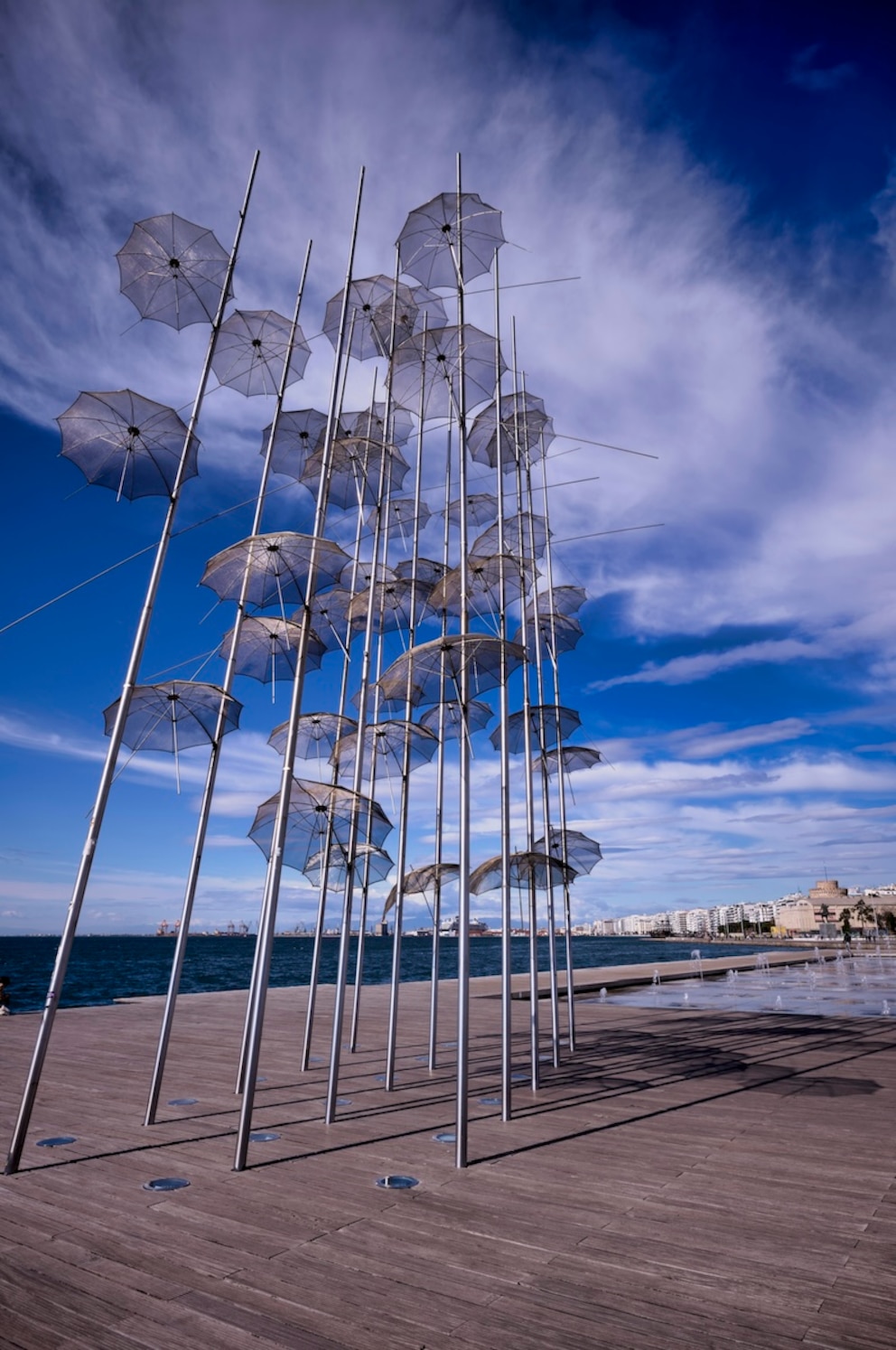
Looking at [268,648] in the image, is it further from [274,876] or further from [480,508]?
[480,508]

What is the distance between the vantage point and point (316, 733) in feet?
43.9

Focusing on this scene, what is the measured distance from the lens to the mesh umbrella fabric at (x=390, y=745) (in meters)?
12.0

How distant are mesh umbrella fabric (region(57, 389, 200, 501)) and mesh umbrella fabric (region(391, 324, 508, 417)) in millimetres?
4591

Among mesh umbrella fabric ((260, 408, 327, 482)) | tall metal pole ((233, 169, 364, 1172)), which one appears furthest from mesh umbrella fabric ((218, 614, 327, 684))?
mesh umbrella fabric ((260, 408, 327, 482))

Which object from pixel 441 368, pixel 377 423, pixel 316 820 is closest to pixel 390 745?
pixel 316 820

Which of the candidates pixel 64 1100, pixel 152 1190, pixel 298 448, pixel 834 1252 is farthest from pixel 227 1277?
pixel 298 448

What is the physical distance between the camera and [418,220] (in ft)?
39.8

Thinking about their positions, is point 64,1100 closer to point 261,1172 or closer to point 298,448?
point 261,1172

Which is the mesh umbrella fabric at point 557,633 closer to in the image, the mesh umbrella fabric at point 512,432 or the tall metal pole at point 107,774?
the mesh umbrella fabric at point 512,432

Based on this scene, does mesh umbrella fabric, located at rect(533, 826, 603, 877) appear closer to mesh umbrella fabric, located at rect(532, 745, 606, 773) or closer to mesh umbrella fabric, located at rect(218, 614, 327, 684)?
mesh umbrella fabric, located at rect(532, 745, 606, 773)

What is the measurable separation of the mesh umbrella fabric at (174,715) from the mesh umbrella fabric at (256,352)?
576 cm

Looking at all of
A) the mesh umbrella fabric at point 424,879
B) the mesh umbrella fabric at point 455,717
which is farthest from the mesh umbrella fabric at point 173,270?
the mesh umbrella fabric at point 424,879

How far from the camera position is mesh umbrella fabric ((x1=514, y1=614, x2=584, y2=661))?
1531 centimetres

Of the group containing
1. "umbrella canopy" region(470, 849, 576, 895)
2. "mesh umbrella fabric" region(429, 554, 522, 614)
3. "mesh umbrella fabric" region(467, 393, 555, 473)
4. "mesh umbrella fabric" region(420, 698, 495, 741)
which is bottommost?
"umbrella canopy" region(470, 849, 576, 895)
